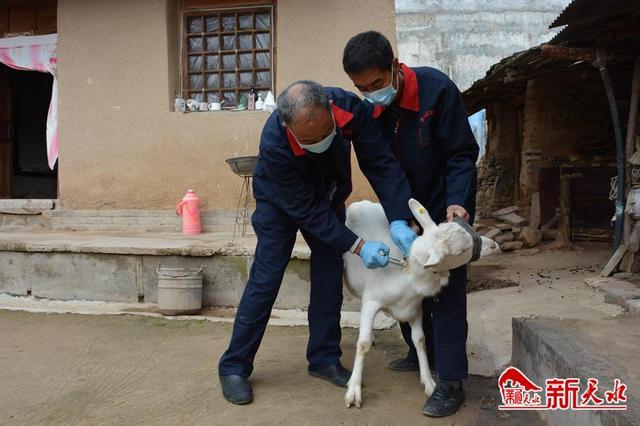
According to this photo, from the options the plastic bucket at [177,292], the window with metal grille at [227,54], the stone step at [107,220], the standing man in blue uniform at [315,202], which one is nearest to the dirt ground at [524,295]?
the standing man in blue uniform at [315,202]

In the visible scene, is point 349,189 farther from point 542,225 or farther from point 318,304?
point 542,225

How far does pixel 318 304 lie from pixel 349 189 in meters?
0.67

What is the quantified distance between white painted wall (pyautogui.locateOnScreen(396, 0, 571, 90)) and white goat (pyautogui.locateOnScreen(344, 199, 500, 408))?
53.7 ft

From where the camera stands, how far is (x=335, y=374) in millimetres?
2791

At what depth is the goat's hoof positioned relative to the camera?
2.48 m

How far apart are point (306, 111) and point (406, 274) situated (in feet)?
2.99

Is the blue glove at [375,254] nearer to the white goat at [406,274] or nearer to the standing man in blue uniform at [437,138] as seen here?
the white goat at [406,274]

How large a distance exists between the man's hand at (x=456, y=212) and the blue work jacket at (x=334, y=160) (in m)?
0.22

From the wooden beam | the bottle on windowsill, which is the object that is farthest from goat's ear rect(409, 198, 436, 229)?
the bottle on windowsill

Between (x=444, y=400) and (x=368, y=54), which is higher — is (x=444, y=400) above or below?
below

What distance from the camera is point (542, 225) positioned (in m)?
8.63

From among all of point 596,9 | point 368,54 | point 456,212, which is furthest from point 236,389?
point 596,9

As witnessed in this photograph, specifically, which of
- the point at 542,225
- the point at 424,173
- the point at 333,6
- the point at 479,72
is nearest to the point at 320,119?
the point at 424,173

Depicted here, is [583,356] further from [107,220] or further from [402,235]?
[107,220]
